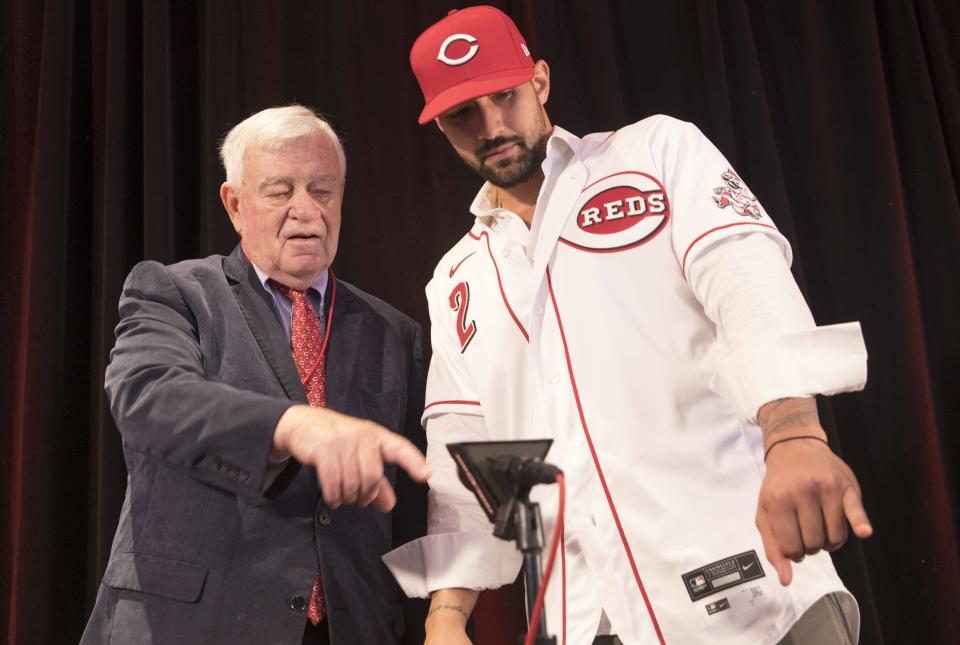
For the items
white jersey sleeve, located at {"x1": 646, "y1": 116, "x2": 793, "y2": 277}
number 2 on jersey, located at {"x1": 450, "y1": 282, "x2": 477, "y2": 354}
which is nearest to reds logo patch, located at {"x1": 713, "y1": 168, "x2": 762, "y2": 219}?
white jersey sleeve, located at {"x1": 646, "y1": 116, "x2": 793, "y2": 277}

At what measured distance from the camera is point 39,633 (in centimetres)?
196

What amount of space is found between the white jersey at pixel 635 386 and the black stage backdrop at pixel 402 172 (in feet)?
1.88

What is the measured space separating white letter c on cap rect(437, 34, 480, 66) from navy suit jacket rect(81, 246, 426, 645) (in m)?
0.61

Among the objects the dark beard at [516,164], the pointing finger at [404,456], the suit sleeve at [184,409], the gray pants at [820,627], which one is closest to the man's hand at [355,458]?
the pointing finger at [404,456]

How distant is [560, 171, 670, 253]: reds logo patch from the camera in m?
1.44

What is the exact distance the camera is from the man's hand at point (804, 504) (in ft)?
3.15

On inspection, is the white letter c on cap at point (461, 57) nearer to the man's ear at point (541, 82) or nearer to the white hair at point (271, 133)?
the man's ear at point (541, 82)

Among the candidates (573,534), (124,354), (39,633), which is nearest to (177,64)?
(124,354)

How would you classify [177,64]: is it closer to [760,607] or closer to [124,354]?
[124,354]

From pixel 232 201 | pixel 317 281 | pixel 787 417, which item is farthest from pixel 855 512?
pixel 232 201

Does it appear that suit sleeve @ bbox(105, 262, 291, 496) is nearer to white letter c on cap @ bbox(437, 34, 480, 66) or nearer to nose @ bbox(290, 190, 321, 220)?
nose @ bbox(290, 190, 321, 220)

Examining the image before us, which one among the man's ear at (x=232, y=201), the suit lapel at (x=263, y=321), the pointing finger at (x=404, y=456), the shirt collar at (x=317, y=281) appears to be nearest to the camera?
the pointing finger at (x=404, y=456)

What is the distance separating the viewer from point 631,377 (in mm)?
1389

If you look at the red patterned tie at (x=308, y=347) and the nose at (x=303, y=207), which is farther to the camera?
the nose at (x=303, y=207)
